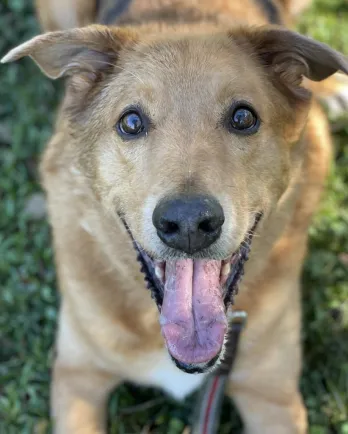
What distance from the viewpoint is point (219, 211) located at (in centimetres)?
272

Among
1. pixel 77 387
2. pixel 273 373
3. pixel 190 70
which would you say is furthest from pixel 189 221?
pixel 77 387

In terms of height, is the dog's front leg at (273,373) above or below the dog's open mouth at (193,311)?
below

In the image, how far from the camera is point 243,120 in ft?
9.86

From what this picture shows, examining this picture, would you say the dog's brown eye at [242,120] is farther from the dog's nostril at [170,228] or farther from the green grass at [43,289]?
the green grass at [43,289]

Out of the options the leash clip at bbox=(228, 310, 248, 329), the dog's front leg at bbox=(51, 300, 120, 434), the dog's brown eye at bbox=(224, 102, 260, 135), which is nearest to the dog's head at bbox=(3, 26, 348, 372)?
Answer: the dog's brown eye at bbox=(224, 102, 260, 135)

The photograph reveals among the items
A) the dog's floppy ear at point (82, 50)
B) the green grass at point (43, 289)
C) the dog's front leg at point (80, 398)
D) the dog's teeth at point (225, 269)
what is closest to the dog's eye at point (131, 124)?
the dog's floppy ear at point (82, 50)

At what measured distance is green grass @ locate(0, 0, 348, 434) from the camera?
403 cm

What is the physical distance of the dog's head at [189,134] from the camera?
2822 millimetres

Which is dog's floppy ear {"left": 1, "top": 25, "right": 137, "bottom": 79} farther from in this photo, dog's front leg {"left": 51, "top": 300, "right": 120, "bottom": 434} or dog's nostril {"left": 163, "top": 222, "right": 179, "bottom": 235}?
dog's front leg {"left": 51, "top": 300, "right": 120, "bottom": 434}

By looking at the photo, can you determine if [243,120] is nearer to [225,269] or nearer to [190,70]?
[190,70]

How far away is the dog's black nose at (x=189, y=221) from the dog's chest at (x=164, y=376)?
0.95 meters

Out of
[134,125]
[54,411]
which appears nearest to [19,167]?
[54,411]

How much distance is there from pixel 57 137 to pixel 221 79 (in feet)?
3.43

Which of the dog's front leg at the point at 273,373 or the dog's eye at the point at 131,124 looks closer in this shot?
the dog's eye at the point at 131,124
